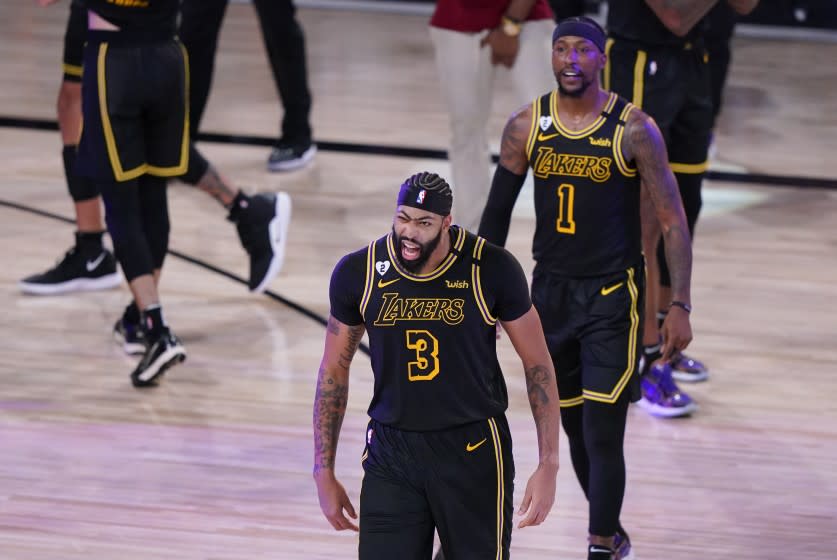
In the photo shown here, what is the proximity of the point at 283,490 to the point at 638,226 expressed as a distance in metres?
1.50

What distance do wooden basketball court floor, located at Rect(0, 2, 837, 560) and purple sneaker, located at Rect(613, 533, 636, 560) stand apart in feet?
0.51

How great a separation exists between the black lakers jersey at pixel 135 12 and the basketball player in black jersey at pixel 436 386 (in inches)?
92.7

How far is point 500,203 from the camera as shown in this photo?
4176 mm

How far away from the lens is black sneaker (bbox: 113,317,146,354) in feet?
19.0

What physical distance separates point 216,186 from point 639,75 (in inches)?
78.5

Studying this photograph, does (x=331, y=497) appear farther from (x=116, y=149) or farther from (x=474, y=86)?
(x=474, y=86)

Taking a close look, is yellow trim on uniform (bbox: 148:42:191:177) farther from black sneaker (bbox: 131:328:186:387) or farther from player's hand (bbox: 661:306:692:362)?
player's hand (bbox: 661:306:692:362)

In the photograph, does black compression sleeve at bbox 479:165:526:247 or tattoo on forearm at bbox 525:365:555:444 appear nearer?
tattoo on forearm at bbox 525:365:555:444

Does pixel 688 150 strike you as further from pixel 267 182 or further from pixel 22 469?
pixel 267 182

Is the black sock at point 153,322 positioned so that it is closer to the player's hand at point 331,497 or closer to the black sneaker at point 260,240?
the black sneaker at point 260,240

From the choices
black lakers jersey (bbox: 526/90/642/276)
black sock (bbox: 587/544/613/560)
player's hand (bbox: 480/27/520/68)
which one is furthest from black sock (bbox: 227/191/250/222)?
black sock (bbox: 587/544/613/560)

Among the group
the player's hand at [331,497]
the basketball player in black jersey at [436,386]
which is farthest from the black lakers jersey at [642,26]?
the player's hand at [331,497]

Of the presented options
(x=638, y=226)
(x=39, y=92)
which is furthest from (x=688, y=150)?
(x=39, y=92)

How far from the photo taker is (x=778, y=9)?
12.3m
